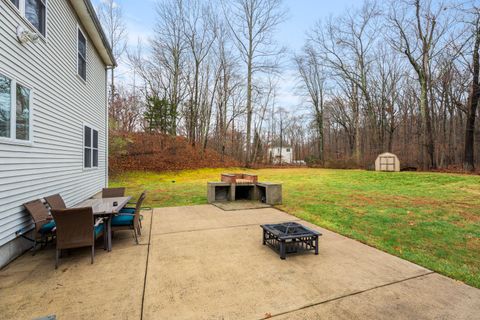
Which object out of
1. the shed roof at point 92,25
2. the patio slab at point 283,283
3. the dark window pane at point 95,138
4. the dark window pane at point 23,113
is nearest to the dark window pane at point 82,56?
the shed roof at point 92,25

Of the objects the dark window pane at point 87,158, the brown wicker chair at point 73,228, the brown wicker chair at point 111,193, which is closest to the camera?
the brown wicker chair at point 73,228

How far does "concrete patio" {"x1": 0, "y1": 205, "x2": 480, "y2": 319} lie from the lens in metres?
2.23

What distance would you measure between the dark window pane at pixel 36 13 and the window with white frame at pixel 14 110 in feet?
4.58

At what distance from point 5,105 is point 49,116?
1.54 m

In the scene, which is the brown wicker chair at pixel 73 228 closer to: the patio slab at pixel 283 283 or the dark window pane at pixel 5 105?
the patio slab at pixel 283 283

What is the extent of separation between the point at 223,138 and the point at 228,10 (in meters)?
12.6

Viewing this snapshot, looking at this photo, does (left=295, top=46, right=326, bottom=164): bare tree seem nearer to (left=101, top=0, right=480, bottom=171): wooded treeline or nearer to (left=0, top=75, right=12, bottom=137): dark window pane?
(left=101, top=0, right=480, bottom=171): wooded treeline

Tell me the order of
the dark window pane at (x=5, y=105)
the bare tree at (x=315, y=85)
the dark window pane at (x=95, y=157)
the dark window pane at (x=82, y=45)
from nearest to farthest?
the dark window pane at (x=5, y=105) → the dark window pane at (x=82, y=45) → the dark window pane at (x=95, y=157) → the bare tree at (x=315, y=85)

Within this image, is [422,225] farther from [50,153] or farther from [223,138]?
[223,138]

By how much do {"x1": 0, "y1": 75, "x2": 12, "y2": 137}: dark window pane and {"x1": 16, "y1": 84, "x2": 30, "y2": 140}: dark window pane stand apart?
23 centimetres

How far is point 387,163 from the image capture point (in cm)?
1823

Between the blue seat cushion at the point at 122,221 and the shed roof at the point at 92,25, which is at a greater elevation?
the shed roof at the point at 92,25

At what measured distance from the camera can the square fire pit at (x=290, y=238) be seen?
3482 mm

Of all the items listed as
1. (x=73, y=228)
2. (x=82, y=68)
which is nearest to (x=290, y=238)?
(x=73, y=228)
